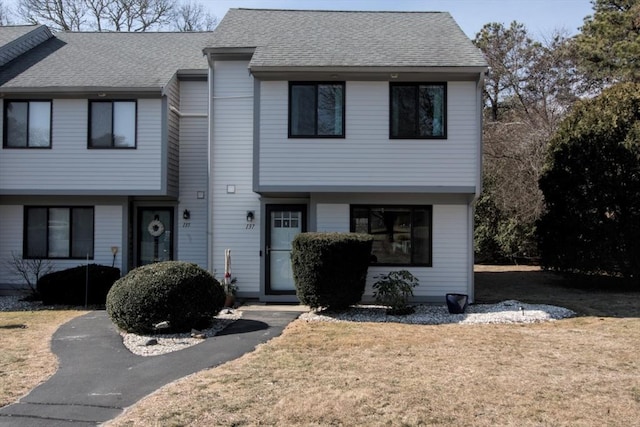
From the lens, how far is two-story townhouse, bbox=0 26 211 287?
13094 mm

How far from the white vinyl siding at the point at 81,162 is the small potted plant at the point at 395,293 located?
590cm

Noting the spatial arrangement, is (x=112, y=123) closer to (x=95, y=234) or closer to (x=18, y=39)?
(x=95, y=234)

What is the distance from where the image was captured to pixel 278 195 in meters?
12.6

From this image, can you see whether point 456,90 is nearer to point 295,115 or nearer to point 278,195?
point 295,115

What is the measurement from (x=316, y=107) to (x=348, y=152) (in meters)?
1.27

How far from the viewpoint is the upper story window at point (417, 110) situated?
11.9 metres

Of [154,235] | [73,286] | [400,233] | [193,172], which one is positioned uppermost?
[193,172]

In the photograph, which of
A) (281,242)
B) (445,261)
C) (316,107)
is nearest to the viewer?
(316,107)

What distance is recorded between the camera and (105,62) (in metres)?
14.6

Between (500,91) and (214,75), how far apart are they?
18.9 meters

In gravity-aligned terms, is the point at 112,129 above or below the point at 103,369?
above

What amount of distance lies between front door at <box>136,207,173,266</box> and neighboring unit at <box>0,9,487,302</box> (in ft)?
0.13

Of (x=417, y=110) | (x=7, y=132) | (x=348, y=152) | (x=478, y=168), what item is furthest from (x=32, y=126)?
(x=478, y=168)

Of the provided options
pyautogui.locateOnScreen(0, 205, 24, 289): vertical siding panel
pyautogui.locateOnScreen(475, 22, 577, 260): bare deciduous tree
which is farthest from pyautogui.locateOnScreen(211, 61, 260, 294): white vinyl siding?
pyautogui.locateOnScreen(475, 22, 577, 260): bare deciduous tree
